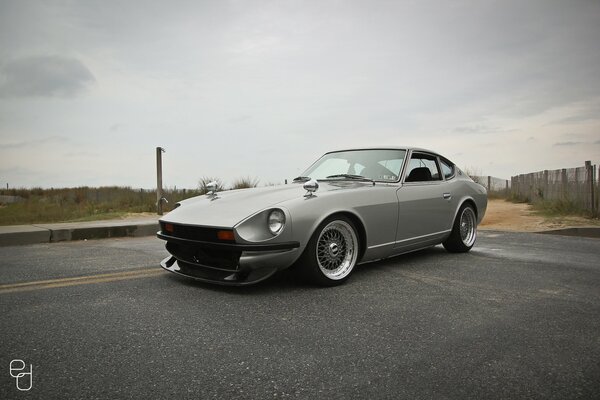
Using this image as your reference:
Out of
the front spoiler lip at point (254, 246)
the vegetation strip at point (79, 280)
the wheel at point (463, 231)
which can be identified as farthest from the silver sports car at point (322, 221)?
the vegetation strip at point (79, 280)

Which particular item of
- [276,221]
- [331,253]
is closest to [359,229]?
[331,253]

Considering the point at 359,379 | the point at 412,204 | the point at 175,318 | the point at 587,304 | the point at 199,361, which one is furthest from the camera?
the point at 412,204

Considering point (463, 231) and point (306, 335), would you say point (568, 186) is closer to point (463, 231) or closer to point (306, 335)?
point (463, 231)

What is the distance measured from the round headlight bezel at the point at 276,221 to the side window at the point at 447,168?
2966mm

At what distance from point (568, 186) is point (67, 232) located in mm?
13271

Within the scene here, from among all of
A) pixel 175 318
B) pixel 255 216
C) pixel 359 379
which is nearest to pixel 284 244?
pixel 255 216

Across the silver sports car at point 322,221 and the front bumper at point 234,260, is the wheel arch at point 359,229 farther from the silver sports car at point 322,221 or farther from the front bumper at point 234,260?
the front bumper at point 234,260

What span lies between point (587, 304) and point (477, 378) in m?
1.93

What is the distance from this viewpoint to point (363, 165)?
5.09 metres

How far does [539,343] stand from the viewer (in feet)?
8.59

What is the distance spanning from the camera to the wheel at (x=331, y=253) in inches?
150

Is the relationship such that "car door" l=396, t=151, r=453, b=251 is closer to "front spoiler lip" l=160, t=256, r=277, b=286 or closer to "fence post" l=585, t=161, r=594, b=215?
"front spoiler lip" l=160, t=256, r=277, b=286

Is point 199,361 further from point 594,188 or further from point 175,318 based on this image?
point 594,188

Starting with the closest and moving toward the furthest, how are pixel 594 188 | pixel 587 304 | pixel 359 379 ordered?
pixel 359 379 < pixel 587 304 < pixel 594 188
